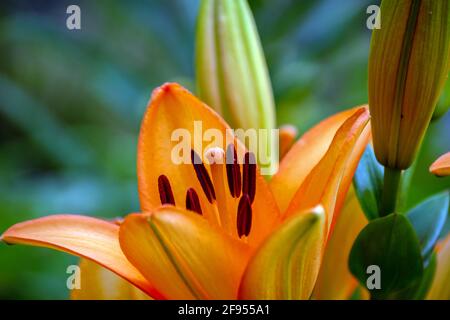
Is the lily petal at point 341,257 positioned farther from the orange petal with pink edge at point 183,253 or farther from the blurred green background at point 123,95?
the blurred green background at point 123,95

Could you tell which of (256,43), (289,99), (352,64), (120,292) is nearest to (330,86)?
(352,64)

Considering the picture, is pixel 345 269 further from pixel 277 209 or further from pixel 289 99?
pixel 289 99

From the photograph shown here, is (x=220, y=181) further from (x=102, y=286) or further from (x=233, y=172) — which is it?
(x=102, y=286)

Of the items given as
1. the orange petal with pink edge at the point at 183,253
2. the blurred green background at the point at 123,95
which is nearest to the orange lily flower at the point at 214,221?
the orange petal with pink edge at the point at 183,253

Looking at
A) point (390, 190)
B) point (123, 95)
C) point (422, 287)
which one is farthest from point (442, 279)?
point (123, 95)

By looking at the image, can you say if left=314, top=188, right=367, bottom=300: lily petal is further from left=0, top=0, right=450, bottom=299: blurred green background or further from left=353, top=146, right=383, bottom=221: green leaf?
left=0, top=0, right=450, bottom=299: blurred green background
